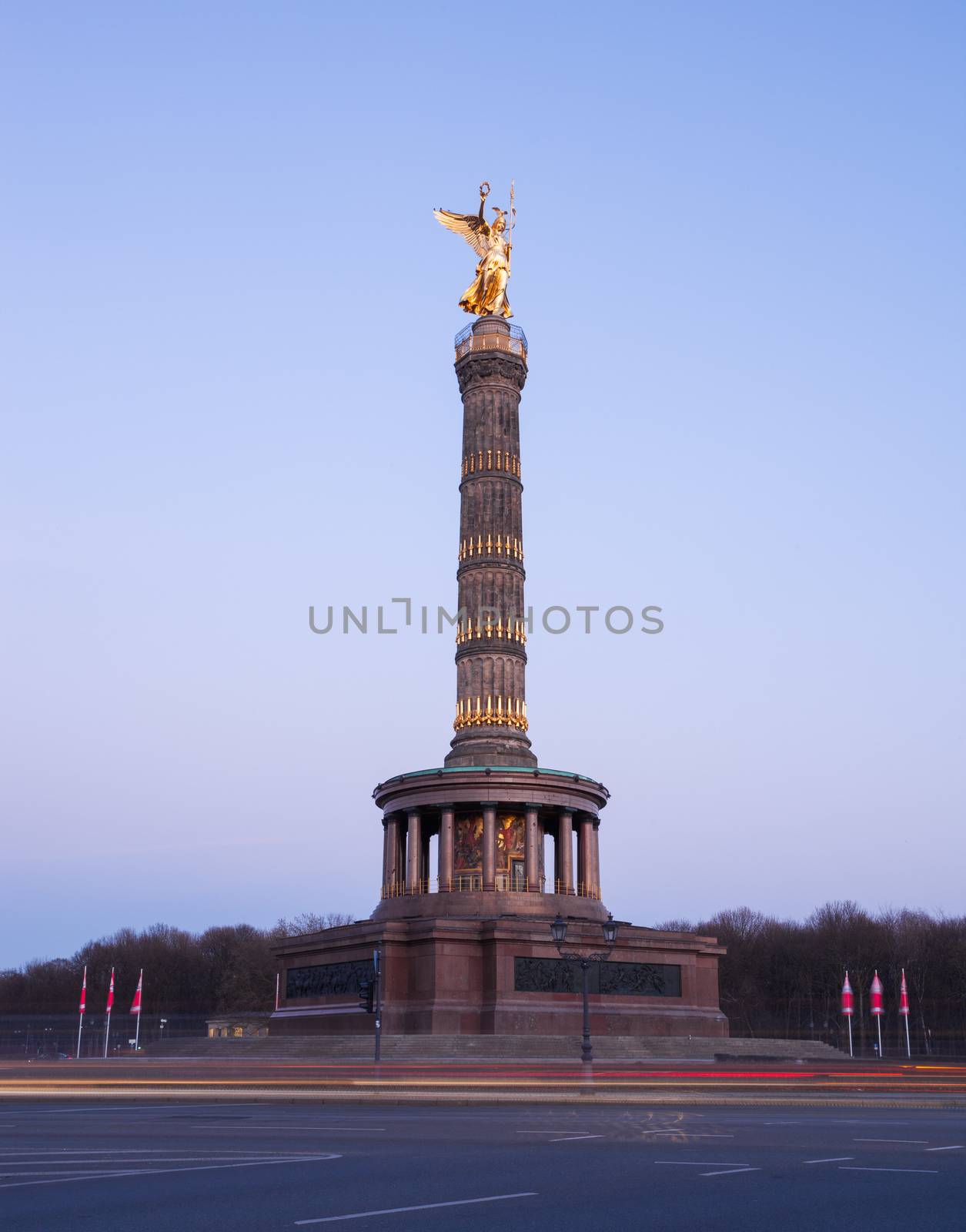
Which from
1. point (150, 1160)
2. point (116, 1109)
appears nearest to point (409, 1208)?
point (150, 1160)

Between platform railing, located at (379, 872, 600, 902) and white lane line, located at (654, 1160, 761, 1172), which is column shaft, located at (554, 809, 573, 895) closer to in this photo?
platform railing, located at (379, 872, 600, 902)

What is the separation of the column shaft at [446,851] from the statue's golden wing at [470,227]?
25801 millimetres

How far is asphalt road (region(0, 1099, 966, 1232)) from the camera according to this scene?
845cm

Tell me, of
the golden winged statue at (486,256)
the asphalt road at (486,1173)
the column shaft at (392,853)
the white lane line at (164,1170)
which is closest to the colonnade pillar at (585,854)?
the column shaft at (392,853)

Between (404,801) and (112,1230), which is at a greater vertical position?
(404,801)

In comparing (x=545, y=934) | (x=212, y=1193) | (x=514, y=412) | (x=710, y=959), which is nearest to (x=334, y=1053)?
(x=545, y=934)

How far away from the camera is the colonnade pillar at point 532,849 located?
147 ft

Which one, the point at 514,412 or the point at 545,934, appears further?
the point at 514,412

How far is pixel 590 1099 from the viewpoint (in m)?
21.5

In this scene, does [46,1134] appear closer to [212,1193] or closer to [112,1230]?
[212,1193]

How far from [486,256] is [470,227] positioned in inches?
68.7

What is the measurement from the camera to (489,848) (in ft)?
146

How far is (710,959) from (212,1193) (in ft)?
127

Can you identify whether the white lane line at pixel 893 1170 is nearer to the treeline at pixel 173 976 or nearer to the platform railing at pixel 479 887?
the platform railing at pixel 479 887
